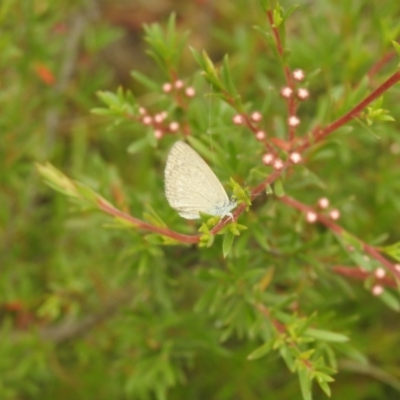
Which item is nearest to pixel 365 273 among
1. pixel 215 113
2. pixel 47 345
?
pixel 215 113

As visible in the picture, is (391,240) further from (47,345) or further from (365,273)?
(47,345)

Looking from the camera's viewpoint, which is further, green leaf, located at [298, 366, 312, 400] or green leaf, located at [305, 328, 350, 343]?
green leaf, located at [305, 328, 350, 343]

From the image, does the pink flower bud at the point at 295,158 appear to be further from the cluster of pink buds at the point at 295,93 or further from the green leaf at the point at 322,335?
the green leaf at the point at 322,335

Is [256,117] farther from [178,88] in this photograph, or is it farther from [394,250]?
[394,250]

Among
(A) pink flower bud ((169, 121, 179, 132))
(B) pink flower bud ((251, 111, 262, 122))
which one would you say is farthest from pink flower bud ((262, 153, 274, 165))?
(A) pink flower bud ((169, 121, 179, 132))

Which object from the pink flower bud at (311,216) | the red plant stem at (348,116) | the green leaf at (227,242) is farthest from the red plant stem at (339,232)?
the green leaf at (227,242)

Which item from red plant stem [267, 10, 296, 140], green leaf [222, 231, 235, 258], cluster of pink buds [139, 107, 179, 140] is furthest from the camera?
cluster of pink buds [139, 107, 179, 140]

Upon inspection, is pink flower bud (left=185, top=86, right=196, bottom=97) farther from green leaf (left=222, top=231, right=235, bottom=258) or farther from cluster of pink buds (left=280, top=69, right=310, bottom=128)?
green leaf (left=222, top=231, right=235, bottom=258)

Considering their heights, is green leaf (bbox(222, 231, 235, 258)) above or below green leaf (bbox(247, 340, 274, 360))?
above
